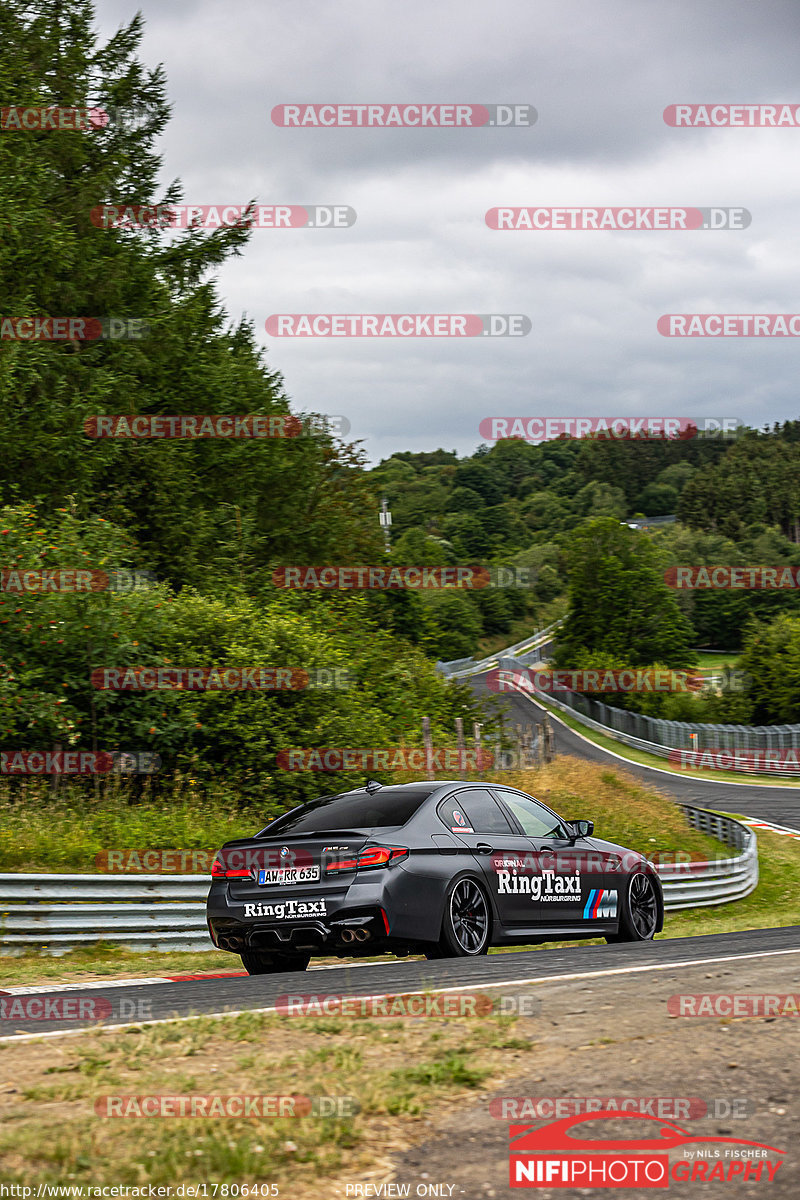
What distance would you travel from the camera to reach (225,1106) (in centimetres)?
414

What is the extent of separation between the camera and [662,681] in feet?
260

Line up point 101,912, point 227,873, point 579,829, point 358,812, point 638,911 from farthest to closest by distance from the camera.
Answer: point 101,912
point 638,911
point 579,829
point 358,812
point 227,873

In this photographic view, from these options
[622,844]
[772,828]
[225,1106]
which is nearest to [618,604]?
[772,828]

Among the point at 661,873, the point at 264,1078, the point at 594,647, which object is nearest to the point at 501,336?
the point at 661,873

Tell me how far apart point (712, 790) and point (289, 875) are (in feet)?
134

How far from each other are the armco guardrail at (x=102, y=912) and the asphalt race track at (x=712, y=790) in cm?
1232

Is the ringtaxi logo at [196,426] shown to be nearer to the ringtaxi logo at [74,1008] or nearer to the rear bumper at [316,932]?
the rear bumper at [316,932]

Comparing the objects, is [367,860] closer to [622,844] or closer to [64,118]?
[622,844]

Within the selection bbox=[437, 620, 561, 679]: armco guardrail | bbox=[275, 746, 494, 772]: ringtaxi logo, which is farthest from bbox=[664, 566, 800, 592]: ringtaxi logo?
bbox=[275, 746, 494, 772]: ringtaxi logo

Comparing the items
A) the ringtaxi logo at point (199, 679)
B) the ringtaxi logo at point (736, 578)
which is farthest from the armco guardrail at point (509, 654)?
the ringtaxi logo at point (199, 679)

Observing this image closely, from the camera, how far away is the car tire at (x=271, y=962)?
9.12 metres

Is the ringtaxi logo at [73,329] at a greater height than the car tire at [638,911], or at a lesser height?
greater

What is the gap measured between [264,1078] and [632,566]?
88.5 metres

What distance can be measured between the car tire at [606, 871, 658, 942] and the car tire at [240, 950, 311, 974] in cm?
295
